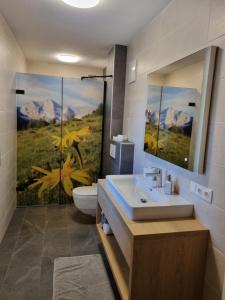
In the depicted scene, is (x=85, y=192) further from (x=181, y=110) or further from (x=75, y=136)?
(x=181, y=110)

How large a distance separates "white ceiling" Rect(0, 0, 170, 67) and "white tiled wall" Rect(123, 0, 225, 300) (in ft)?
0.82

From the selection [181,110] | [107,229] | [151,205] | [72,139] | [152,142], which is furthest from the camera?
[72,139]

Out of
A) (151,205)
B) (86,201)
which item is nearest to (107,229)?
(86,201)

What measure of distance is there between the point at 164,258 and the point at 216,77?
1137 mm

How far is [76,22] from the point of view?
7.90 feet

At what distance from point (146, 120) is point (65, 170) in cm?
180

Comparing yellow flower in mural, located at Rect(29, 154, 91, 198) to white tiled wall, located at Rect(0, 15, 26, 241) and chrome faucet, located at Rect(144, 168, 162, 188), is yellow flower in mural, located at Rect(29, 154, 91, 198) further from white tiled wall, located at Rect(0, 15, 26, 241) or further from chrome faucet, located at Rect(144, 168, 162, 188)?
chrome faucet, located at Rect(144, 168, 162, 188)

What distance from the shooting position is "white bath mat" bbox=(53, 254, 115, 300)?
5.83 ft

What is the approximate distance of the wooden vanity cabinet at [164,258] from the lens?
1.32m

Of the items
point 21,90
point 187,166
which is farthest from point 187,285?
point 21,90

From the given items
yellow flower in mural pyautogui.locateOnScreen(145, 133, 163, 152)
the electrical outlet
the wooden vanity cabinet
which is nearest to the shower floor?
the wooden vanity cabinet

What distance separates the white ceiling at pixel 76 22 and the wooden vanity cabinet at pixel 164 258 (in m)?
1.82

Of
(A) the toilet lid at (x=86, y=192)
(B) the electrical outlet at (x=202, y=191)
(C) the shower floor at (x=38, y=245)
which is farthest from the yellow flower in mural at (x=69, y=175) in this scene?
(B) the electrical outlet at (x=202, y=191)

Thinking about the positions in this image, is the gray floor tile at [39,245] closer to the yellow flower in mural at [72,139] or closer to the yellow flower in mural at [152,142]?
the yellow flower in mural at [72,139]
